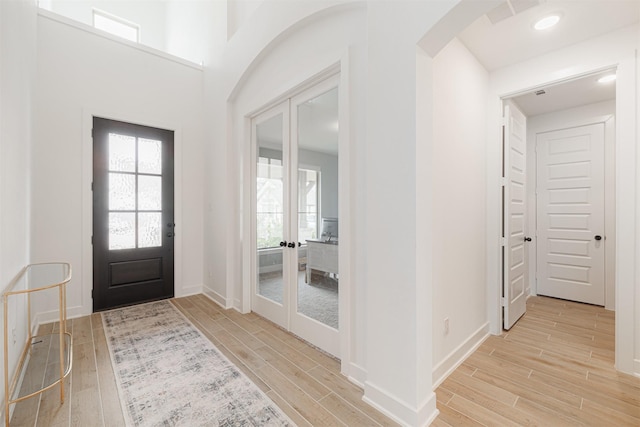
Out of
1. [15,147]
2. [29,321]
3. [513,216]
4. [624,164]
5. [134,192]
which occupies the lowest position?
[29,321]

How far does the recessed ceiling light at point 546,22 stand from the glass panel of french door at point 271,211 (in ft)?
7.24

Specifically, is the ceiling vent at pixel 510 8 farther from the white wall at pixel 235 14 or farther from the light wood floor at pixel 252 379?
the white wall at pixel 235 14

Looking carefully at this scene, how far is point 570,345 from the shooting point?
2.59 metres

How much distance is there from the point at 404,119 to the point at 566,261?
3.97 meters

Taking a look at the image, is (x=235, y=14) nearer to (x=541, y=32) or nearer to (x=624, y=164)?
(x=541, y=32)

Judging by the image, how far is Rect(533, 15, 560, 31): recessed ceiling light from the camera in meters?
2.08

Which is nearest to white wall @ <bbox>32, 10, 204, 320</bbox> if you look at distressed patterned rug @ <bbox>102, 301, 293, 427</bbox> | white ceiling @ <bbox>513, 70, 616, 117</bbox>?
distressed patterned rug @ <bbox>102, 301, 293, 427</bbox>

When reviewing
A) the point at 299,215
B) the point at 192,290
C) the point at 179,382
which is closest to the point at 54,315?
the point at 192,290

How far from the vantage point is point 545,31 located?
225 cm

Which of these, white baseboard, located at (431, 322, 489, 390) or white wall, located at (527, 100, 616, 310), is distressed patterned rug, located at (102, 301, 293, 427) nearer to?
white baseboard, located at (431, 322, 489, 390)

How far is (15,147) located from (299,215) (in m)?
2.26

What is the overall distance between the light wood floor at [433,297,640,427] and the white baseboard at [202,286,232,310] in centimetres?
260

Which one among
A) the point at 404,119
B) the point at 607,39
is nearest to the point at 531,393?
the point at 404,119

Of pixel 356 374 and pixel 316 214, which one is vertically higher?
pixel 316 214
